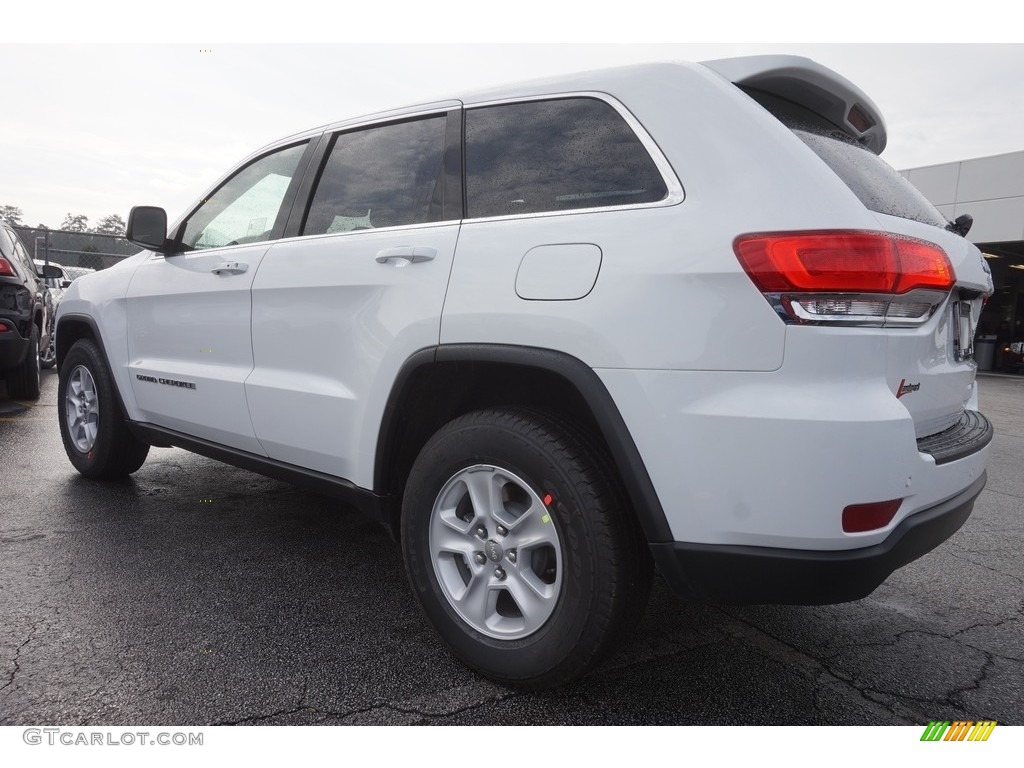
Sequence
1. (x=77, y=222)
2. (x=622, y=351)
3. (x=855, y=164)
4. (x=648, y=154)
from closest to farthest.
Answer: (x=622, y=351) < (x=648, y=154) < (x=855, y=164) < (x=77, y=222)

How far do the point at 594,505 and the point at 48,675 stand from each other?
66.5 inches

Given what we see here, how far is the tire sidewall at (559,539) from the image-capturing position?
80.0 inches

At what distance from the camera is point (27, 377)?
7516 millimetres

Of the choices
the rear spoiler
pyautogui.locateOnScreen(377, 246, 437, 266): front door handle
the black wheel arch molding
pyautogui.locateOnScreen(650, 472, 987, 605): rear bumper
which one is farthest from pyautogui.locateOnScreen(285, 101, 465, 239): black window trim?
the black wheel arch molding

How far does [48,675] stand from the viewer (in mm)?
2250

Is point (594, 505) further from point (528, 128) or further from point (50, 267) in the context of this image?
point (50, 267)

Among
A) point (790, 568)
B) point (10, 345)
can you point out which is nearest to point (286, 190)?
point (790, 568)

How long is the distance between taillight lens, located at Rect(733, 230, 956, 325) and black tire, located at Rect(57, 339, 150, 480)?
3.62 m

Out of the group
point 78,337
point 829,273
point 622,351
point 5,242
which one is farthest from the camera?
point 5,242

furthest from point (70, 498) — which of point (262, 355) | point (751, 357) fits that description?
point (751, 357)

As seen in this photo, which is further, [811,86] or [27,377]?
[27,377]

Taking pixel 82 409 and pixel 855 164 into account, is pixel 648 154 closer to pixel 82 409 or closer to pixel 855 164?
pixel 855 164

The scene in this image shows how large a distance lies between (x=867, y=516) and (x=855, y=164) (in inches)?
41.4
